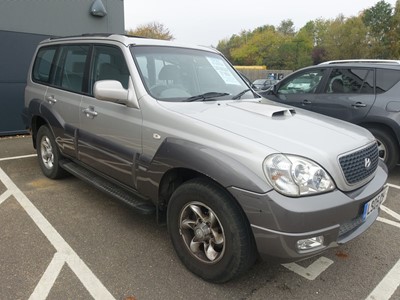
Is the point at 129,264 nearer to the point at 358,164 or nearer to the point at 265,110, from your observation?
the point at 265,110

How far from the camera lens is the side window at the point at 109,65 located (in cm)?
352

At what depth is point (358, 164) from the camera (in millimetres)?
2752

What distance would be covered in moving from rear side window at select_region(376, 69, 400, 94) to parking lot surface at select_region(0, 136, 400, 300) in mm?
2058

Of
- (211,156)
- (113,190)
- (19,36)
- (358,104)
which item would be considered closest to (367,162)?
(211,156)

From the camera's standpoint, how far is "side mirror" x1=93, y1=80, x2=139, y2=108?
3.18 metres

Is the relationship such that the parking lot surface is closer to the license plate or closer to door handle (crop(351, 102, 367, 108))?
the license plate

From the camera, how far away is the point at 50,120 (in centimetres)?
462

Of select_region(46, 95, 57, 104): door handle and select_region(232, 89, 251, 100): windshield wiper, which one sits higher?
select_region(232, 89, 251, 100): windshield wiper

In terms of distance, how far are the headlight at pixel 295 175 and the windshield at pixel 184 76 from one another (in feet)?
4.09

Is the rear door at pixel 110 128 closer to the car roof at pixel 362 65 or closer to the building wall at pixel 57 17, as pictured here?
the car roof at pixel 362 65

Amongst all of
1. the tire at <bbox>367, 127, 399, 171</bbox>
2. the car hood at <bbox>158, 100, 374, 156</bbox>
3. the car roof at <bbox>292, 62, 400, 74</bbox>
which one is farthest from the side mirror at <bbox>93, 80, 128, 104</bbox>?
the car roof at <bbox>292, 62, 400, 74</bbox>

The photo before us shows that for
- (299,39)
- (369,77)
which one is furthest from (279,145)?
(299,39)

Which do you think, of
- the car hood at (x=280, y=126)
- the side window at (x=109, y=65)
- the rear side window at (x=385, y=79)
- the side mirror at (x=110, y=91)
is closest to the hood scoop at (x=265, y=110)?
the car hood at (x=280, y=126)

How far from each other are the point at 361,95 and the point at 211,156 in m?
4.00
